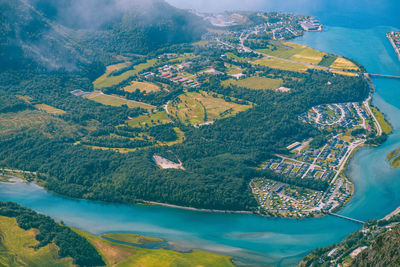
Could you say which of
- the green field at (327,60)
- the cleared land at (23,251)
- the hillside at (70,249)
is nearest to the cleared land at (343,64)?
the green field at (327,60)

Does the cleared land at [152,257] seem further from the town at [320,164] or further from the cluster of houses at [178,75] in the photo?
the cluster of houses at [178,75]

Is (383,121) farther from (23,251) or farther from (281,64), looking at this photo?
(23,251)

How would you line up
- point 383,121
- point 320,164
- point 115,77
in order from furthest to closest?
point 115,77, point 383,121, point 320,164

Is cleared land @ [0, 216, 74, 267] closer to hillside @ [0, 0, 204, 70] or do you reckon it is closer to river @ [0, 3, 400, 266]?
river @ [0, 3, 400, 266]

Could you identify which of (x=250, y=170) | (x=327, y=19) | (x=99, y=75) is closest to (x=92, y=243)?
(x=250, y=170)

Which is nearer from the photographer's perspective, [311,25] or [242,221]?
[242,221]

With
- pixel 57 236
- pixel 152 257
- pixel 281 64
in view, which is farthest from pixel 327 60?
pixel 57 236

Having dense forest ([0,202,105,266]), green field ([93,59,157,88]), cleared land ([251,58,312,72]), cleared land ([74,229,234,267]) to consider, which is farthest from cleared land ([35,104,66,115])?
cleared land ([251,58,312,72])
